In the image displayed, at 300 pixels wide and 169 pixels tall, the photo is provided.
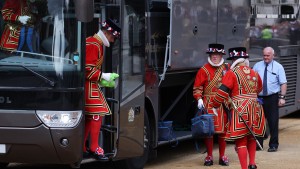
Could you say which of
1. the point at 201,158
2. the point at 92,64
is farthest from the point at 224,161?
the point at 92,64

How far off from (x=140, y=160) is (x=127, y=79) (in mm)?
1448

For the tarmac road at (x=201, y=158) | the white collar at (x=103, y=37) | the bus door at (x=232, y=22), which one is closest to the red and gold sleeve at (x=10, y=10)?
the white collar at (x=103, y=37)

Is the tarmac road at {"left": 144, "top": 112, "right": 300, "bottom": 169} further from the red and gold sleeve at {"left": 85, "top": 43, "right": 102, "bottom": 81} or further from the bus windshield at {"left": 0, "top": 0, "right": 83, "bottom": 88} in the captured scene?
the bus windshield at {"left": 0, "top": 0, "right": 83, "bottom": 88}

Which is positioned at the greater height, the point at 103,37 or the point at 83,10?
the point at 83,10

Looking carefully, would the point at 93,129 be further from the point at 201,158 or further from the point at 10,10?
the point at 201,158

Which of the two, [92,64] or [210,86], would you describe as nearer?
[92,64]

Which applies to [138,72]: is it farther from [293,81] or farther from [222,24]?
[293,81]

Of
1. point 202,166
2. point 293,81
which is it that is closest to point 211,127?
point 202,166

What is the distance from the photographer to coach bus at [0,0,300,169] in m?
9.65

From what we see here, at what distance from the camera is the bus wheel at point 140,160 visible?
11680 mm

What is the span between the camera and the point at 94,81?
10.2m

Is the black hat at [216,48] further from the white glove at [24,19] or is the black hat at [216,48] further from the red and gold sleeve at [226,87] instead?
the white glove at [24,19]

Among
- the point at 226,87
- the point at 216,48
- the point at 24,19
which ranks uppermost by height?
the point at 24,19

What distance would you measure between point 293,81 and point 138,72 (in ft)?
21.7
